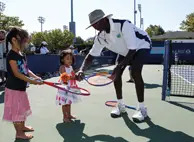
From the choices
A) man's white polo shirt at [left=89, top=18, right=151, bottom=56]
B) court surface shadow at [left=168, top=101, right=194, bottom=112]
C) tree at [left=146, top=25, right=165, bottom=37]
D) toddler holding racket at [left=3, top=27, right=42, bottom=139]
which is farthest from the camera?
tree at [left=146, top=25, right=165, bottom=37]

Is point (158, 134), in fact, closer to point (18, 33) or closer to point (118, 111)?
point (118, 111)

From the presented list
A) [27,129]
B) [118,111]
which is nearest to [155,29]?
[118,111]

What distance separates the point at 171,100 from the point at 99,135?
107 inches

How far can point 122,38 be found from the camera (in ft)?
14.7

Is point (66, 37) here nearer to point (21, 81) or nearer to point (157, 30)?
point (21, 81)

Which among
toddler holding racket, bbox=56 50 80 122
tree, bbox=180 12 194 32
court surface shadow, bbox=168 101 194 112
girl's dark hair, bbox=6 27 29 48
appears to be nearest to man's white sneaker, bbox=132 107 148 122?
toddler holding racket, bbox=56 50 80 122

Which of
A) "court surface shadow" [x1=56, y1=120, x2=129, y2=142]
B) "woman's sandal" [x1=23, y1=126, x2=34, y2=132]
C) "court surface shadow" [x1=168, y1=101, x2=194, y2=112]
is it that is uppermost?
"court surface shadow" [x1=168, y1=101, x2=194, y2=112]

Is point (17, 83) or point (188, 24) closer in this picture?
point (17, 83)

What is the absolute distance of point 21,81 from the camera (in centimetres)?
374

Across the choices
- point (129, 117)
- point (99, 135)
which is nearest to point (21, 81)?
point (99, 135)

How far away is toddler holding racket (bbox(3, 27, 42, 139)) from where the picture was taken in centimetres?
361

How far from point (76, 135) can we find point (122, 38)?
5.24ft

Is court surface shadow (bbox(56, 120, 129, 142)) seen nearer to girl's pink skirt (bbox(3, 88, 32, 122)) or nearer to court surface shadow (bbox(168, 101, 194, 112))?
girl's pink skirt (bbox(3, 88, 32, 122))

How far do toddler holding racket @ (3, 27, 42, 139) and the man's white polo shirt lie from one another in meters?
1.35
